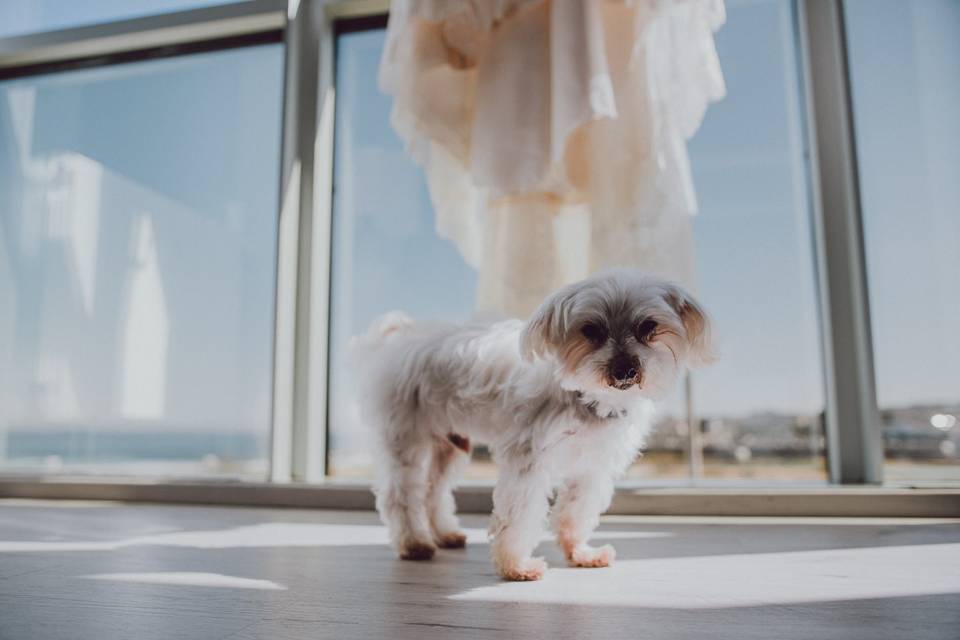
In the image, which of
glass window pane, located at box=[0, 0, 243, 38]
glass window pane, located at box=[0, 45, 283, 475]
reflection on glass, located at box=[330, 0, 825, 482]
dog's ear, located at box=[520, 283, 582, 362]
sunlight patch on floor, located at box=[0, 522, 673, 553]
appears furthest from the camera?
glass window pane, located at box=[0, 0, 243, 38]

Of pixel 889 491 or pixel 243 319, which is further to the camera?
pixel 243 319

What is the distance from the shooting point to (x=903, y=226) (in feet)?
7.45

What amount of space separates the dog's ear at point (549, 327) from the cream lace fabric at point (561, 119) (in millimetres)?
506

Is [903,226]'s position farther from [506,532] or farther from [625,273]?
[506,532]

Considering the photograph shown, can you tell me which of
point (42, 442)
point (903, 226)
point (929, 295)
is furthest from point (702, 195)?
point (42, 442)

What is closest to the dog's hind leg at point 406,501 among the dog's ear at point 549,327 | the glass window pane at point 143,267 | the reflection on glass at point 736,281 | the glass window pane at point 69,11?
the dog's ear at point 549,327

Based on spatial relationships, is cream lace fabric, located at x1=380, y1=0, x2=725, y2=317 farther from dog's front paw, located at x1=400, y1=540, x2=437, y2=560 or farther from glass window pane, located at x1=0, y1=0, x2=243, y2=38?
glass window pane, located at x1=0, y1=0, x2=243, y2=38

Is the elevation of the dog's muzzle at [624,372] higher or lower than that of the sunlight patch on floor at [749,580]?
higher

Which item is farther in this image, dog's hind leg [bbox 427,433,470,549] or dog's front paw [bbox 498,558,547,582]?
dog's hind leg [bbox 427,433,470,549]

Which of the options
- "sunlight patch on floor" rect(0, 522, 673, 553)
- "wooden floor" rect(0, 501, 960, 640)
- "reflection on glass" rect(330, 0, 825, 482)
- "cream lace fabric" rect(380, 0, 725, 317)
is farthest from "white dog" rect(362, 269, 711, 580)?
"reflection on glass" rect(330, 0, 825, 482)

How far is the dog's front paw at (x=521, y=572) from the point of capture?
1.34 m

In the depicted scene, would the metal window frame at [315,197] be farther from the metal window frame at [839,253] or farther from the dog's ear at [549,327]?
the dog's ear at [549,327]

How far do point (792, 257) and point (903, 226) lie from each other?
14.1 inches

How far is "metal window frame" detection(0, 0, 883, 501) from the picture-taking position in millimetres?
2209
